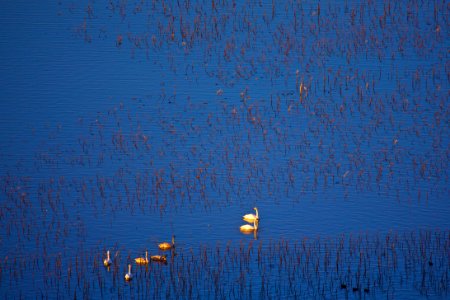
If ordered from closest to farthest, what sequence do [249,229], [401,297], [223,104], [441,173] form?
1. [401,297]
2. [249,229]
3. [441,173]
4. [223,104]

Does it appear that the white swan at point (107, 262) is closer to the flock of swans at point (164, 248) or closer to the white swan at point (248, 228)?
the flock of swans at point (164, 248)

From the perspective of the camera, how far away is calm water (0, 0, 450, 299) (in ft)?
58.9

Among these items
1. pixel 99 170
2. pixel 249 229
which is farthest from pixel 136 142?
pixel 249 229

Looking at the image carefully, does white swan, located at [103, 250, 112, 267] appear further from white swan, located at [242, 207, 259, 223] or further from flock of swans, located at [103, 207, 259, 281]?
white swan, located at [242, 207, 259, 223]

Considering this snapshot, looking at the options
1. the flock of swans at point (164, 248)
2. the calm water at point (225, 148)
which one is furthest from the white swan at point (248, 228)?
the calm water at point (225, 148)

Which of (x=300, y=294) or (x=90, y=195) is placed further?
(x=90, y=195)

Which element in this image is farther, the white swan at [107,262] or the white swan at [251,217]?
the white swan at [251,217]

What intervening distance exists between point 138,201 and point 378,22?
1381 cm

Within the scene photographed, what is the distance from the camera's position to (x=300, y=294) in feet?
55.8

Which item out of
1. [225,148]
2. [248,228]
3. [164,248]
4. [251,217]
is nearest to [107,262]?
[164,248]

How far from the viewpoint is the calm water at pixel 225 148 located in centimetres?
1794

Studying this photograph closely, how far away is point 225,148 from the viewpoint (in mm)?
24312

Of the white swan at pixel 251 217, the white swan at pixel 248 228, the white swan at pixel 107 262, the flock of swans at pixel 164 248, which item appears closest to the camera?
the flock of swans at pixel 164 248

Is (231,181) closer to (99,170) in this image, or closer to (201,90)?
(99,170)
